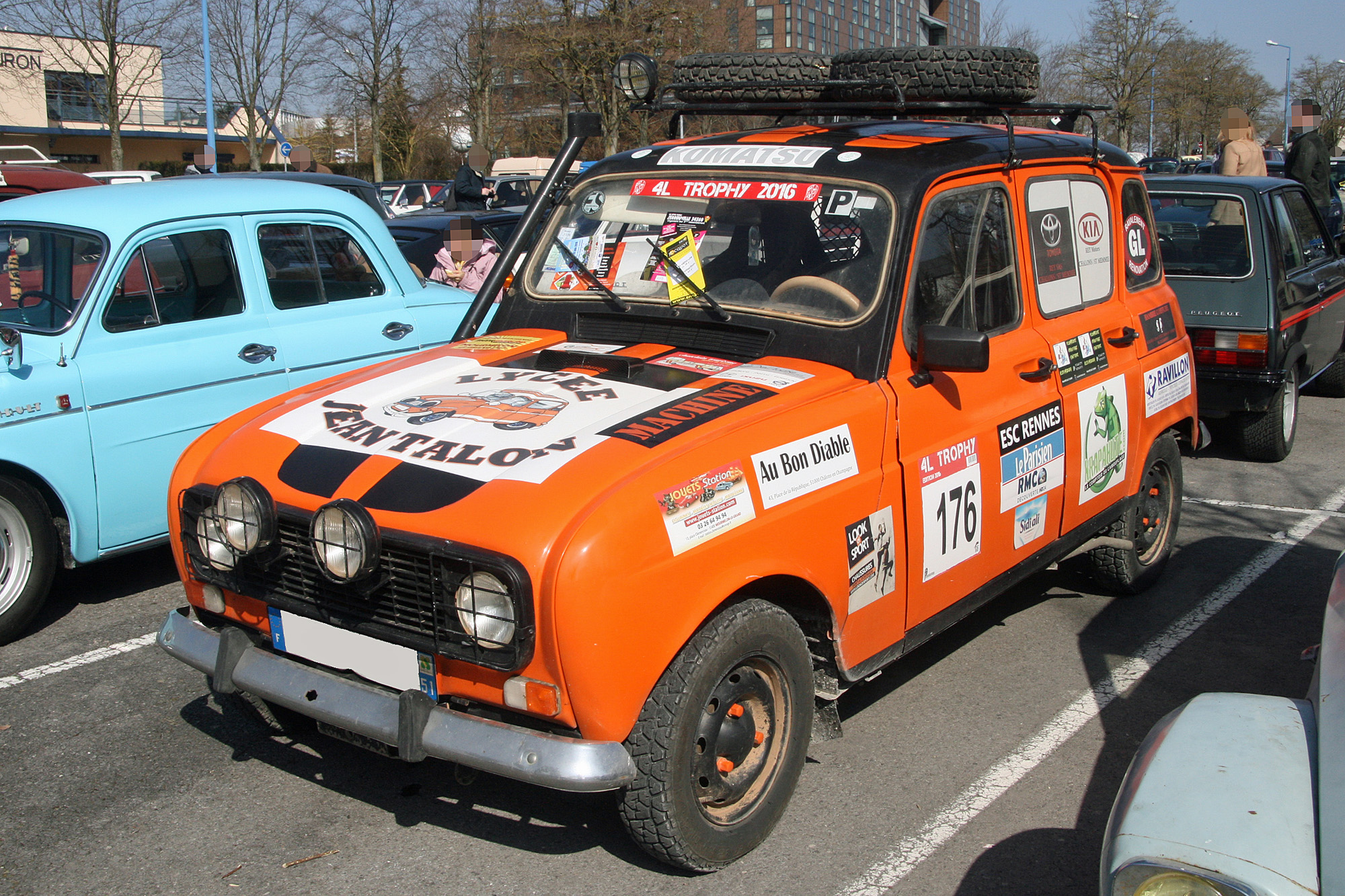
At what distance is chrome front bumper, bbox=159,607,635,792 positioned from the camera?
8.96ft

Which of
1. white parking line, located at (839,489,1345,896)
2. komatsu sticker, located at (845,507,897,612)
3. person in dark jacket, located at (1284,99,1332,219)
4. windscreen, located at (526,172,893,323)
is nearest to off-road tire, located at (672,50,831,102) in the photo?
windscreen, located at (526,172,893,323)

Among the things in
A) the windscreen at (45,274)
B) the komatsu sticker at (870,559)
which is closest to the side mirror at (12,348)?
the windscreen at (45,274)

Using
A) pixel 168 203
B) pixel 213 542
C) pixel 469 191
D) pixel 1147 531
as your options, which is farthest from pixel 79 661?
pixel 469 191

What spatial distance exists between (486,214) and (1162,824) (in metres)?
8.89

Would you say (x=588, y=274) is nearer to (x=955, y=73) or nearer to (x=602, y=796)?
(x=955, y=73)

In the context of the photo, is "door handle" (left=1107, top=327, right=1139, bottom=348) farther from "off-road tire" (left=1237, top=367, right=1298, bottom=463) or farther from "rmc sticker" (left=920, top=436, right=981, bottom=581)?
"off-road tire" (left=1237, top=367, right=1298, bottom=463)

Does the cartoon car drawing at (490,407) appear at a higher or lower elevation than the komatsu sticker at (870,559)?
higher

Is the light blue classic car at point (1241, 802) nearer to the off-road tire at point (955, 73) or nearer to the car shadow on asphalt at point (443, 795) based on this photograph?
the car shadow on asphalt at point (443, 795)

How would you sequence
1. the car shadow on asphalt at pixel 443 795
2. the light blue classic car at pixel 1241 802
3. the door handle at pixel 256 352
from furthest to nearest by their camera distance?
the door handle at pixel 256 352
the car shadow on asphalt at pixel 443 795
the light blue classic car at pixel 1241 802

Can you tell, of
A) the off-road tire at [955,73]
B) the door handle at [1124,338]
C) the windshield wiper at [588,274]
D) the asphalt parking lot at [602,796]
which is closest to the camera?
the asphalt parking lot at [602,796]

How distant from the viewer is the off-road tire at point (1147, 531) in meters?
5.21

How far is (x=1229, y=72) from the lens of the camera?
171 feet

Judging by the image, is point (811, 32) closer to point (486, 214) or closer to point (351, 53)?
point (351, 53)

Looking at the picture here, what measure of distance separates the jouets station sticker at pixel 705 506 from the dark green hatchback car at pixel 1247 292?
5399mm
